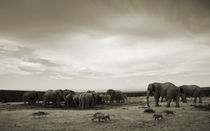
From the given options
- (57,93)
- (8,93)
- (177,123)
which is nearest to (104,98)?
(57,93)

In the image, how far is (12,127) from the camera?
33.9 ft

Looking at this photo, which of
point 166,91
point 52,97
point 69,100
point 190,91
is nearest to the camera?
point 166,91

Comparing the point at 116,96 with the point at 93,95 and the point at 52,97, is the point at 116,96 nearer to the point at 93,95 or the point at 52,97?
the point at 93,95

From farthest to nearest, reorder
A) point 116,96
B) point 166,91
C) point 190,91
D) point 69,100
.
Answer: point 116,96 < point 190,91 < point 69,100 < point 166,91

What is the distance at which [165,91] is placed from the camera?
21.7 m

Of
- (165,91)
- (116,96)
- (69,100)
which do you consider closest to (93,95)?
(69,100)

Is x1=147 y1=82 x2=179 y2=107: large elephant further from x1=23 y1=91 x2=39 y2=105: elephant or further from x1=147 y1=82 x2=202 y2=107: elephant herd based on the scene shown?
x1=23 y1=91 x2=39 y2=105: elephant

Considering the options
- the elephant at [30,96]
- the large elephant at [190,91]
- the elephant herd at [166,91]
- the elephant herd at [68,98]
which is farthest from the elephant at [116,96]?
the elephant at [30,96]

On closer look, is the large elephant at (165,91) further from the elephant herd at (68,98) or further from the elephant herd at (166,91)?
the elephant herd at (68,98)

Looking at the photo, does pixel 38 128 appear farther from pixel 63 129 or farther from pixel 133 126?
pixel 133 126

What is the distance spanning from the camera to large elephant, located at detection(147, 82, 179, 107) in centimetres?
2070

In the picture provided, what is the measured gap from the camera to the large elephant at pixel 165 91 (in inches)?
815

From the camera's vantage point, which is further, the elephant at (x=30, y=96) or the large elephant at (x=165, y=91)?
the elephant at (x=30, y=96)

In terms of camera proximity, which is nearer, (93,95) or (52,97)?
(52,97)
